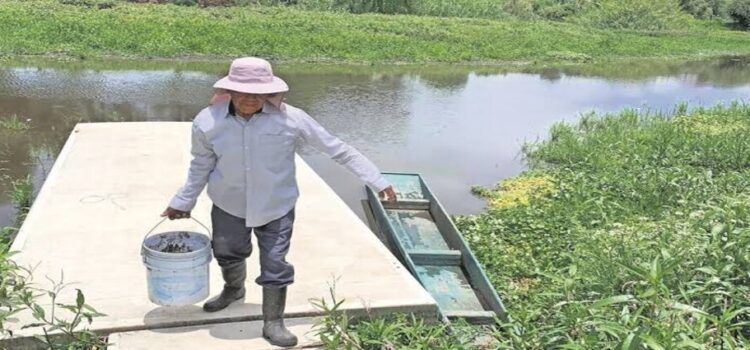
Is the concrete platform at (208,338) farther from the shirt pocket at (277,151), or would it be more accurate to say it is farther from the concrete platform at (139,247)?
the shirt pocket at (277,151)

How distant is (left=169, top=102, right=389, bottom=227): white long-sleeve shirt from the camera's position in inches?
131

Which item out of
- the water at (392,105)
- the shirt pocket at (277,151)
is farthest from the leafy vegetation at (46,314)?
the water at (392,105)

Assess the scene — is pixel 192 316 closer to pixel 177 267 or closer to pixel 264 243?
pixel 177 267

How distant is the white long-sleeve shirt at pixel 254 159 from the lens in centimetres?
333

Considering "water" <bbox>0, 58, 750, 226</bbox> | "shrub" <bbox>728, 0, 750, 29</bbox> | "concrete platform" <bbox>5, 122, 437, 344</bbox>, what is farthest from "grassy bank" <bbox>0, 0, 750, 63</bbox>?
"shrub" <bbox>728, 0, 750, 29</bbox>

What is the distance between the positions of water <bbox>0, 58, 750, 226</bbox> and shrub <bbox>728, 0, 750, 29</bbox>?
2208 cm

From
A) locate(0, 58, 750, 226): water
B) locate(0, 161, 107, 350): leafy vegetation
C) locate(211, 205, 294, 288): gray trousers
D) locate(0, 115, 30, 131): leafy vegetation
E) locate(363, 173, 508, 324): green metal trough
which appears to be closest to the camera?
locate(0, 161, 107, 350): leafy vegetation

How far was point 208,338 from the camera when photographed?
3584 millimetres

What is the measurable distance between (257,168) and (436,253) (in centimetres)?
274

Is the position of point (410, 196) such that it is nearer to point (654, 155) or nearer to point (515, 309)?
point (515, 309)

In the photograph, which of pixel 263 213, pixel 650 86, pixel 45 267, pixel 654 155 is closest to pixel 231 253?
pixel 263 213

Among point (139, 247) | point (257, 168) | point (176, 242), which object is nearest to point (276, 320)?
point (176, 242)

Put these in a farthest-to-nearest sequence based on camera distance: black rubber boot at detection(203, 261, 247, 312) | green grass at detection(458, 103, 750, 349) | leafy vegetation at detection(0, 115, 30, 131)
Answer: leafy vegetation at detection(0, 115, 30, 131)
black rubber boot at detection(203, 261, 247, 312)
green grass at detection(458, 103, 750, 349)

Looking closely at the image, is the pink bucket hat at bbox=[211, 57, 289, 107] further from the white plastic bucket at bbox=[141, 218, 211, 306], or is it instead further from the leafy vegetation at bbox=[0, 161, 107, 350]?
the leafy vegetation at bbox=[0, 161, 107, 350]
